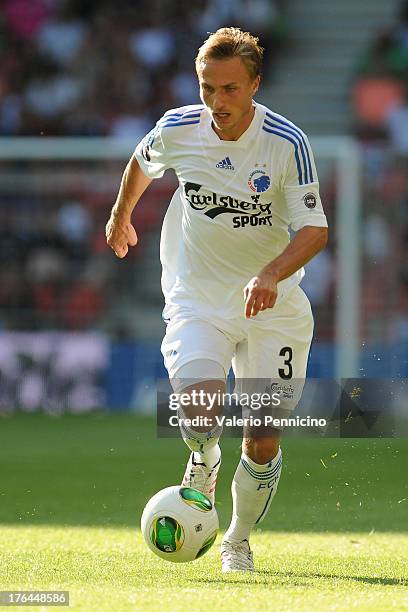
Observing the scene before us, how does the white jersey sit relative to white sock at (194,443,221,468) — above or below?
above

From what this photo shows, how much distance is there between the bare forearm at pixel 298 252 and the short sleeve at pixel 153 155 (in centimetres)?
86

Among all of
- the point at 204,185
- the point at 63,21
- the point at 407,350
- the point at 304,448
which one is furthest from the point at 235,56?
the point at 63,21

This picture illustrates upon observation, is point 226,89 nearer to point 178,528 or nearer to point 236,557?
point 178,528

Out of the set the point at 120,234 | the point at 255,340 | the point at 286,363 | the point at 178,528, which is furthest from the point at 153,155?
the point at 178,528

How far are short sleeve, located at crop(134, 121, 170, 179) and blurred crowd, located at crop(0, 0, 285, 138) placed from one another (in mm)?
10357

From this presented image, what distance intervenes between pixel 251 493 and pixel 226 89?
→ 190cm

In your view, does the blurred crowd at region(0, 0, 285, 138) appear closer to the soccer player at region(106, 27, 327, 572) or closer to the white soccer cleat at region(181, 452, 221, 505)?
the soccer player at region(106, 27, 327, 572)

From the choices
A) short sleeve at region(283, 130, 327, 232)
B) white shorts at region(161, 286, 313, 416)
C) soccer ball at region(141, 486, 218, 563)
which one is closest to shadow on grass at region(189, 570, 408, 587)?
soccer ball at region(141, 486, 218, 563)

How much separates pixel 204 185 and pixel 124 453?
200 inches

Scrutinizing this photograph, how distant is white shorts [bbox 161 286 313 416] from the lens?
245 inches

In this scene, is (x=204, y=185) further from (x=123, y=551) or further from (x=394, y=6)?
(x=394, y=6)

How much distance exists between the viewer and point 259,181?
6133mm

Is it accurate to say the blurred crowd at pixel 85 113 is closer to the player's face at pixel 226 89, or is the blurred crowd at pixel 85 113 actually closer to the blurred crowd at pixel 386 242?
the blurred crowd at pixel 386 242

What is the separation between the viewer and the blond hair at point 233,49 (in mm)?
5891
